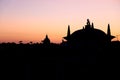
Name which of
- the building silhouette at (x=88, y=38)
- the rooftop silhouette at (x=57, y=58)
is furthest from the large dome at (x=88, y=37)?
the rooftop silhouette at (x=57, y=58)

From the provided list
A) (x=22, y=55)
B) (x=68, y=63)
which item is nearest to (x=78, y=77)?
(x=68, y=63)

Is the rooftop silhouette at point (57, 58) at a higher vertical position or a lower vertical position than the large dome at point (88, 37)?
lower

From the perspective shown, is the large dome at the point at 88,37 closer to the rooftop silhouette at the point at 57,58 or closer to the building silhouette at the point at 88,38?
the building silhouette at the point at 88,38

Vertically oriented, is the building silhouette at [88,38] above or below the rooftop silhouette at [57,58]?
above

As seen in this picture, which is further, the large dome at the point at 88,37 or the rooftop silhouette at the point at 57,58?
the large dome at the point at 88,37


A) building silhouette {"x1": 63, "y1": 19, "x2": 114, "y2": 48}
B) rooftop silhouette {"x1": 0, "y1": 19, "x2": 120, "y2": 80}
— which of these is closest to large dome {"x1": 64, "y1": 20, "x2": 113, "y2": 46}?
building silhouette {"x1": 63, "y1": 19, "x2": 114, "y2": 48}

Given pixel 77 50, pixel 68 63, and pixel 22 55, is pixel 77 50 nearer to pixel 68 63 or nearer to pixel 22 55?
pixel 68 63

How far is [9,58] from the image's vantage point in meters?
31.6

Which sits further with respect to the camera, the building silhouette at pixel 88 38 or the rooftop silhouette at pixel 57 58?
the building silhouette at pixel 88 38

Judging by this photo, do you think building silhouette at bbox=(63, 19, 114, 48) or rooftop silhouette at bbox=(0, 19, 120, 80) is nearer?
rooftop silhouette at bbox=(0, 19, 120, 80)

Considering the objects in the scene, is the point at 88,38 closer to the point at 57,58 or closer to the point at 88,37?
the point at 88,37

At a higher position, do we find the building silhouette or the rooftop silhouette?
the building silhouette

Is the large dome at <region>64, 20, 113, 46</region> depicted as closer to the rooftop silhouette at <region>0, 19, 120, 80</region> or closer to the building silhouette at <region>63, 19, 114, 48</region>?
the building silhouette at <region>63, 19, 114, 48</region>

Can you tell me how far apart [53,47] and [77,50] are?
2937 millimetres
